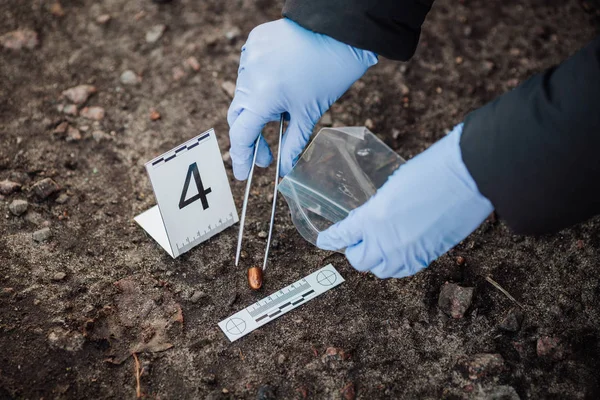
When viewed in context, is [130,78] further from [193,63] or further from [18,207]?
[18,207]

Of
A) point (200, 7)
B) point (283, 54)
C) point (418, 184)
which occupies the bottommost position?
point (200, 7)

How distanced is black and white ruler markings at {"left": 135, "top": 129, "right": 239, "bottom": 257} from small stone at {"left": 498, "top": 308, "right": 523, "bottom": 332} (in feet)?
3.66

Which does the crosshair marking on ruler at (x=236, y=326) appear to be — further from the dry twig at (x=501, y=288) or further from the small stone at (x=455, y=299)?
the dry twig at (x=501, y=288)

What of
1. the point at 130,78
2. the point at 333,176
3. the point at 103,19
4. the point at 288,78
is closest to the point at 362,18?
the point at 288,78

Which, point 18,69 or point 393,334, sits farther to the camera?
point 18,69

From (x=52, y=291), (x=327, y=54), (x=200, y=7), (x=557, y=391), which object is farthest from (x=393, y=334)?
(x=200, y=7)

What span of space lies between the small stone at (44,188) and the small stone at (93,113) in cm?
48

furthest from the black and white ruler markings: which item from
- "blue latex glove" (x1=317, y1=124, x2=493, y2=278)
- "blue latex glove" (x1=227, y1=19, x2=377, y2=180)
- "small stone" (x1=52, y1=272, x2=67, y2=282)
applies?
"blue latex glove" (x1=317, y1=124, x2=493, y2=278)

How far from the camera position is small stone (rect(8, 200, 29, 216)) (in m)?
2.17

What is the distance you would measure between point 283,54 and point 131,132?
1041mm

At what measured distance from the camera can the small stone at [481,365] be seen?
182 centimetres

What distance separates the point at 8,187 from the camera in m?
2.25

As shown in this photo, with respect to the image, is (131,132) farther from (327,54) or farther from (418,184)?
(418,184)

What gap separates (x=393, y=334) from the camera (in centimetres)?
194
